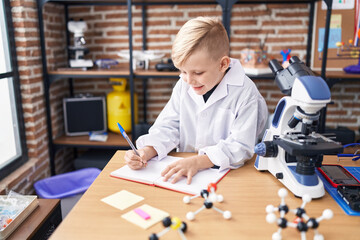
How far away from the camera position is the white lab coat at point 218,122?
1159 millimetres

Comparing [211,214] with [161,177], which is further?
[161,177]

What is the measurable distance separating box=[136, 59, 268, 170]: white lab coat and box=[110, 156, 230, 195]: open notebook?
0.05 m

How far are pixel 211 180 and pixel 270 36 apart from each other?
2.00m

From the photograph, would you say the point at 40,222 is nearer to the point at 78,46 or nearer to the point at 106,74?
the point at 106,74

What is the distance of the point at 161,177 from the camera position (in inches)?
40.3

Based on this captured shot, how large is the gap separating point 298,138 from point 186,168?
360mm

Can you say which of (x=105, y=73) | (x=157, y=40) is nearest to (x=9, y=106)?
(x=105, y=73)

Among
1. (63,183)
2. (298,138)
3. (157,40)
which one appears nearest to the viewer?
(298,138)

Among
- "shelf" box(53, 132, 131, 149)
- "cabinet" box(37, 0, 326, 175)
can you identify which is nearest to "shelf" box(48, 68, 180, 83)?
"cabinet" box(37, 0, 326, 175)

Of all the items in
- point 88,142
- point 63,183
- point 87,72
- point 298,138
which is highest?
point 87,72

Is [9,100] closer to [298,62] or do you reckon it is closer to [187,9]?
[187,9]

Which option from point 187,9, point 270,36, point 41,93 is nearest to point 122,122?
point 41,93

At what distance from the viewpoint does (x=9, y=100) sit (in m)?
2.16

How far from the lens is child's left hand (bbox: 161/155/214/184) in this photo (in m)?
1.01
